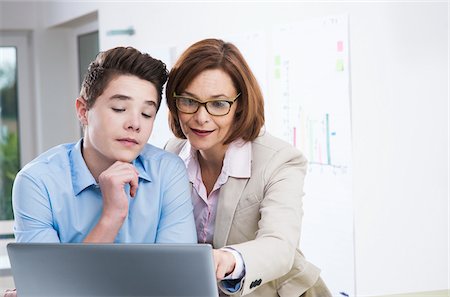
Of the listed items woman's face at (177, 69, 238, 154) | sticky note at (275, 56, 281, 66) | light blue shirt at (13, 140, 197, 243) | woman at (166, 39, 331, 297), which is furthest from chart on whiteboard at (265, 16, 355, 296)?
light blue shirt at (13, 140, 197, 243)

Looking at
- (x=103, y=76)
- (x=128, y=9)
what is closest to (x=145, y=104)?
(x=103, y=76)

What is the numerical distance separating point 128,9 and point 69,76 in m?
1.46

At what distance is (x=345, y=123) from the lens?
312 centimetres

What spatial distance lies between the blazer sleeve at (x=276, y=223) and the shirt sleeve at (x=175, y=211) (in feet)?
0.44

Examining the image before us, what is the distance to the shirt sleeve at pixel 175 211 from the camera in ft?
4.86

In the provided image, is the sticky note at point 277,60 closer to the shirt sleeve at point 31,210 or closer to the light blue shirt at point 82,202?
the light blue shirt at point 82,202

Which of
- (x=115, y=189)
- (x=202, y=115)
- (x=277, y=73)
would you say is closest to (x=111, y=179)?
(x=115, y=189)

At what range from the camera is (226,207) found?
1.65 meters

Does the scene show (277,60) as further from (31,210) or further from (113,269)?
(113,269)

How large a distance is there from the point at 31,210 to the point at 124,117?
25 centimetres

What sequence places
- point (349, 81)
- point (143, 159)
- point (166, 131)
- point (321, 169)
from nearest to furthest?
point (143, 159), point (349, 81), point (321, 169), point (166, 131)

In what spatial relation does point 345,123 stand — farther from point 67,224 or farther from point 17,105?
point 17,105

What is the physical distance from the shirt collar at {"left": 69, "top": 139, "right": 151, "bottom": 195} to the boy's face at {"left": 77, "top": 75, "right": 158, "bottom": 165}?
0.16ft

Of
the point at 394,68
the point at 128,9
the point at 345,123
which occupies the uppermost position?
the point at 128,9
